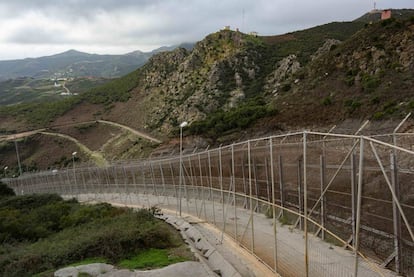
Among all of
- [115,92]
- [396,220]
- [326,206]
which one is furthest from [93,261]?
[115,92]

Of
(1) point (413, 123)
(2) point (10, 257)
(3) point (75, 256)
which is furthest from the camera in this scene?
(1) point (413, 123)

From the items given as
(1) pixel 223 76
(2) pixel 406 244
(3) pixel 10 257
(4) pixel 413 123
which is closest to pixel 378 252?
(2) pixel 406 244

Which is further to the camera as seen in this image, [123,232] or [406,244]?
[123,232]

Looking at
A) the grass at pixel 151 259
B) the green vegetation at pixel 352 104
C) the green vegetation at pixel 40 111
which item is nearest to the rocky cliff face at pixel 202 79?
the green vegetation at pixel 40 111

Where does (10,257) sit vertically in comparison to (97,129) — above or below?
above

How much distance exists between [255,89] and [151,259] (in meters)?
57.9

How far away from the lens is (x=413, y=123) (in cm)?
2516

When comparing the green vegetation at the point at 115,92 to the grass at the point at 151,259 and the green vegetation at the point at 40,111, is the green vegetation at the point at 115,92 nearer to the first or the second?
the green vegetation at the point at 40,111

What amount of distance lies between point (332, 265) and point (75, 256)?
775 centimetres

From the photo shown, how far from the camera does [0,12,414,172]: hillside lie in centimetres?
3912

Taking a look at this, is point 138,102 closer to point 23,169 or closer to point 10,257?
point 23,169

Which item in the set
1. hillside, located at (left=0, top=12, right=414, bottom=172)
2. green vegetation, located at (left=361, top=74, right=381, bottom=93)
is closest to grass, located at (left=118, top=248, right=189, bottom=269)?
hillside, located at (left=0, top=12, right=414, bottom=172)

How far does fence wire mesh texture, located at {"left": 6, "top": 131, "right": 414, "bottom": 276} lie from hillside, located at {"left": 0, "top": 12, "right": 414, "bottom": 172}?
14.0 m

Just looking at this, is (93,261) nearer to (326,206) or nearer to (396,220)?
(326,206)
